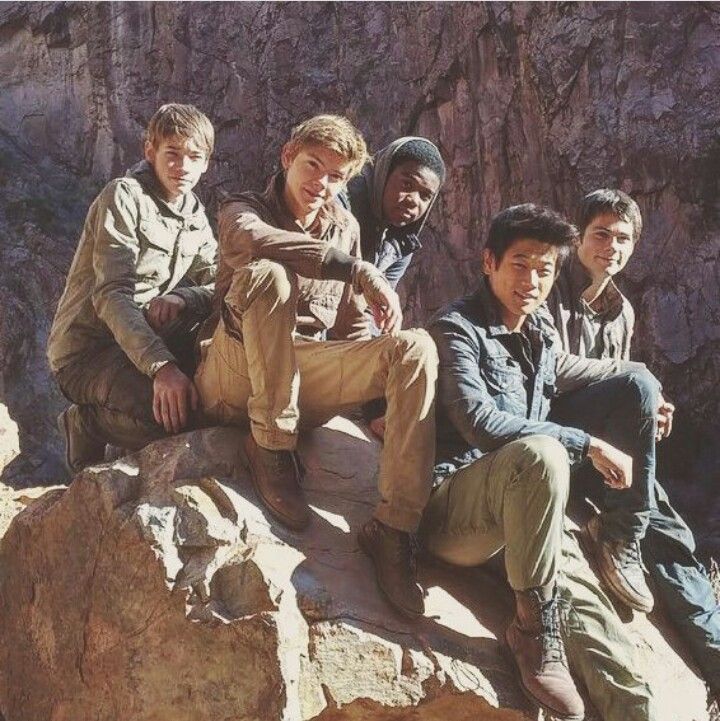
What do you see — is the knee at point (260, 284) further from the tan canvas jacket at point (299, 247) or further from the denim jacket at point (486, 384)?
the denim jacket at point (486, 384)

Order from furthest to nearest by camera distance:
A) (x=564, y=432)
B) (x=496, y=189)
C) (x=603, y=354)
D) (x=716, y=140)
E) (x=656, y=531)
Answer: (x=496, y=189), (x=716, y=140), (x=603, y=354), (x=656, y=531), (x=564, y=432)

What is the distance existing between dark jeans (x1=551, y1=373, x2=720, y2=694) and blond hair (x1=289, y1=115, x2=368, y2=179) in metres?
1.10

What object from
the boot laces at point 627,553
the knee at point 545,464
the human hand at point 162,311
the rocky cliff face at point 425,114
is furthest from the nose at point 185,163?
the rocky cliff face at point 425,114

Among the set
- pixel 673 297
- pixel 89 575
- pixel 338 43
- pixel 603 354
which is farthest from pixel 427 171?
pixel 338 43

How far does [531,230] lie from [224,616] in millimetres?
1438

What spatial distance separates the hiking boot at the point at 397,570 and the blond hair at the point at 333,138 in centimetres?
111

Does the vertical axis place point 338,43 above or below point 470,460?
above

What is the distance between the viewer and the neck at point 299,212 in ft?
9.72

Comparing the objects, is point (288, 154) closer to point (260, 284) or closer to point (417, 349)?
point (260, 284)

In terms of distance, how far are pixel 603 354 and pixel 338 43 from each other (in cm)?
1143

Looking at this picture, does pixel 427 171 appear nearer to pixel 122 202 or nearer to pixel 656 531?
pixel 122 202

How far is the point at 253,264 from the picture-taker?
2674 mm

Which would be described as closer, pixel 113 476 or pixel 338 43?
pixel 113 476

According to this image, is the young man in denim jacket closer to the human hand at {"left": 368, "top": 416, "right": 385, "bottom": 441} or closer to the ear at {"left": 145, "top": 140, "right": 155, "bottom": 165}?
the human hand at {"left": 368, "top": 416, "right": 385, "bottom": 441}
